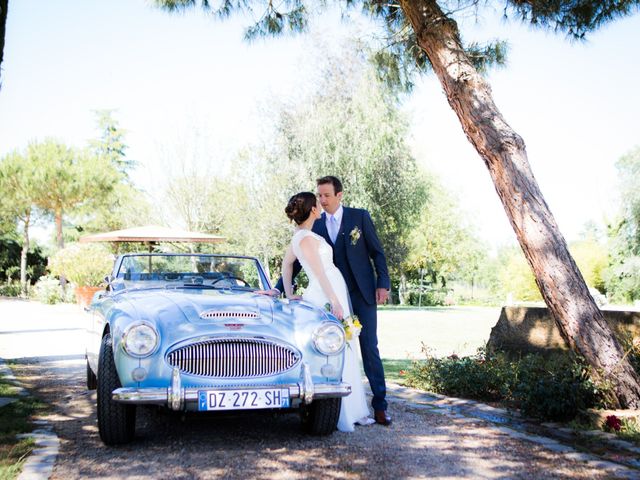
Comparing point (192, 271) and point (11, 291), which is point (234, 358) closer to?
point (192, 271)

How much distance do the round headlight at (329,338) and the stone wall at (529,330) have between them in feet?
11.1

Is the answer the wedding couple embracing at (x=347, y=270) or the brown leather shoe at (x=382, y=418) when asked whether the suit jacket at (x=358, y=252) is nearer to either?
the wedding couple embracing at (x=347, y=270)

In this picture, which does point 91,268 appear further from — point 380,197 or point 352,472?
point 352,472

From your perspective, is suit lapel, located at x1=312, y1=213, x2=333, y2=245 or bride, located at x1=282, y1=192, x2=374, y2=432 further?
suit lapel, located at x1=312, y1=213, x2=333, y2=245

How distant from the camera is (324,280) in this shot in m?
5.10

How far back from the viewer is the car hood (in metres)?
4.32

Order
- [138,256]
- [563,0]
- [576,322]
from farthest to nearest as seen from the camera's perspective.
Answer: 1. [563,0]
2. [138,256]
3. [576,322]

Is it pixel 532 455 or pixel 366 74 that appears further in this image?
pixel 366 74

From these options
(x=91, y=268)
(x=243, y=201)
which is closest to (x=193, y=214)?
(x=243, y=201)

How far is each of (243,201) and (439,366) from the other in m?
21.3

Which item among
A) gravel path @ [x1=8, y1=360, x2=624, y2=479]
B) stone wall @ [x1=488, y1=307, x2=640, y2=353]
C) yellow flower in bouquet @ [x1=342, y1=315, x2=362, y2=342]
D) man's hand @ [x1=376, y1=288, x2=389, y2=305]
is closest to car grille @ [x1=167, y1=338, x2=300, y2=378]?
gravel path @ [x1=8, y1=360, x2=624, y2=479]

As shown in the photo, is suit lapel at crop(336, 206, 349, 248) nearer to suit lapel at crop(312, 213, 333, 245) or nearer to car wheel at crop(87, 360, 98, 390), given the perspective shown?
suit lapel at crop(312, 213, 333, 245)

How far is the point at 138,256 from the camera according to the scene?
20.2ft

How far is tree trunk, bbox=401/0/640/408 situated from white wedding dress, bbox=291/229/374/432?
5.43 ft
